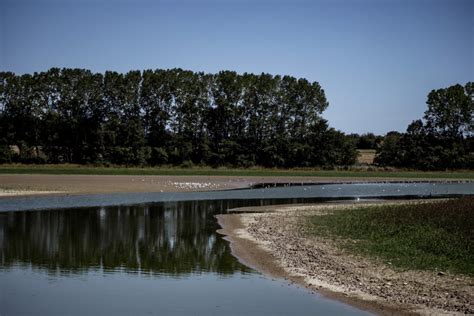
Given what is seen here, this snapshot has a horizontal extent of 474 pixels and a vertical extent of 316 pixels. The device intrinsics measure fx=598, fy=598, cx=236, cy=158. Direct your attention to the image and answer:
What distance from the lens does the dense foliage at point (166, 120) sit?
327 feet

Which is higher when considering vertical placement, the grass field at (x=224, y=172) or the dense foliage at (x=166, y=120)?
the dense foliage at (x=166, y=120)

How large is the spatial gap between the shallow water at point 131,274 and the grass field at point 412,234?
5088 millimetres

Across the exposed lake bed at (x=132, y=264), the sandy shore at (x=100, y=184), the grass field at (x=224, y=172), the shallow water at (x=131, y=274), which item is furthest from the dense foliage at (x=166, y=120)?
the shallow water at (x=131, y=274)

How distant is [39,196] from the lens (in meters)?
50.6

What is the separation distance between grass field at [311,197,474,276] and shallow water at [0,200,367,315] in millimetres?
5088

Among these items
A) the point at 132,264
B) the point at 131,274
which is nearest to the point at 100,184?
the point at 132,264

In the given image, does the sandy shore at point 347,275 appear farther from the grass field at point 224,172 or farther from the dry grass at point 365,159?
the dry grass at point 365,159

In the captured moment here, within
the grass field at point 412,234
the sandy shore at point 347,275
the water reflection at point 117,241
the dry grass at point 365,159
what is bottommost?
the water reflection at point 117,241

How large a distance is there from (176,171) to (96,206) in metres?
46.4

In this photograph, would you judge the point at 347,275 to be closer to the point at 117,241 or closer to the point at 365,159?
the point at 117,241

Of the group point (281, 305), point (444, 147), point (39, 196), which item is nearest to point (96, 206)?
point (39, 196)

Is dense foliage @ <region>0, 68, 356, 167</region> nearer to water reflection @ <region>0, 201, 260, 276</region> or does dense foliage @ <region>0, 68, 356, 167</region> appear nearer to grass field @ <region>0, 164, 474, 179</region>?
grass field @ <region>0, 164, 474, 179</region>

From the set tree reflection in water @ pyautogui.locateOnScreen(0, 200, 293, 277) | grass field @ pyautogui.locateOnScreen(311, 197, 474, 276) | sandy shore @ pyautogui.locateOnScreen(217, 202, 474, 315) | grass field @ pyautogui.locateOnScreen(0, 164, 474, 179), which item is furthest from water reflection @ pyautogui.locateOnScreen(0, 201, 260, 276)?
grass field @ pyautogui.locateOnScreen(0, 164, 474, 179)

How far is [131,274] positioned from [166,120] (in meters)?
84.1
